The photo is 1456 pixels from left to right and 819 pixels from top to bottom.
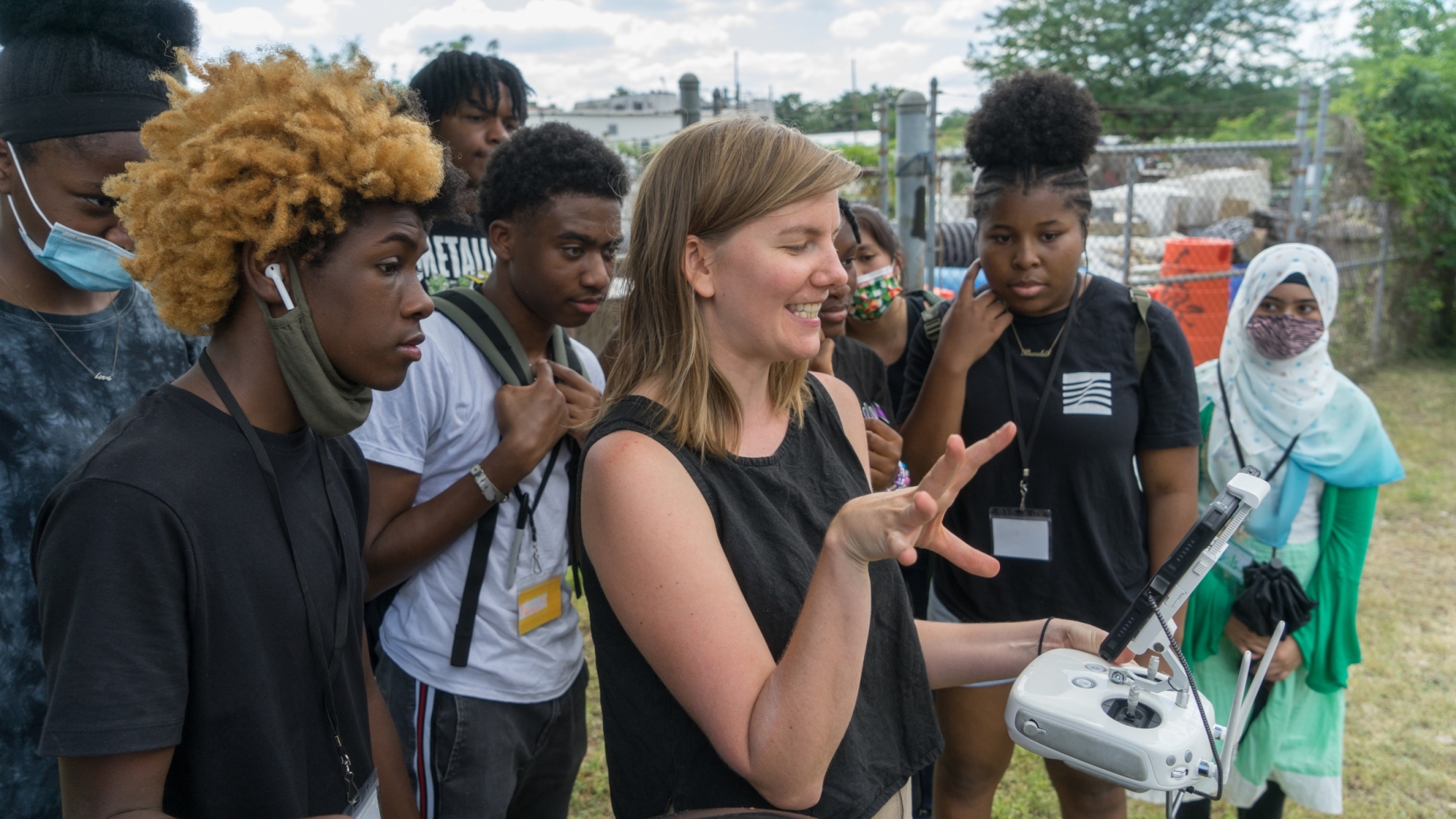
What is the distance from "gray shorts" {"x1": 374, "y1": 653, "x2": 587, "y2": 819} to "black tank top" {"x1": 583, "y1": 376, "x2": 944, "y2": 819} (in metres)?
0.60

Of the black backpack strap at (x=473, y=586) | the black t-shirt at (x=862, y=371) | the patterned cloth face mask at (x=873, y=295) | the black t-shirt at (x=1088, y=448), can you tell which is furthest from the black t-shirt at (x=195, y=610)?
the patterned cloth face mask at (x=873, y=295)

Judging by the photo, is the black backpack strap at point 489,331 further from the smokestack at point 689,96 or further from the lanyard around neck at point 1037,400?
the smokestack at point 689,96

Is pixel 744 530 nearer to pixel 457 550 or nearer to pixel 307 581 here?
pixel 307 581

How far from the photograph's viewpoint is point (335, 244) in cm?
153

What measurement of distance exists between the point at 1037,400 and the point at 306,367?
196cm

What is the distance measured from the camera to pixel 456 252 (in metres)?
3.88

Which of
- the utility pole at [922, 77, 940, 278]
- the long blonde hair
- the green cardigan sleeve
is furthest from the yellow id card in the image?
the utility pole at [922, 77, 940, 278]

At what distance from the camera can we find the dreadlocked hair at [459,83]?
3623 mm

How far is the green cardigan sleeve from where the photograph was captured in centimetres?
279

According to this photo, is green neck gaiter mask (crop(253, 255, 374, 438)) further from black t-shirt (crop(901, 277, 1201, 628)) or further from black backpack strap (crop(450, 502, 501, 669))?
black t-shirt (crop(901, 277, 1201, 628))

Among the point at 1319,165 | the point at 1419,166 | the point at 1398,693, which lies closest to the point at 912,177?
the point at 1398,693

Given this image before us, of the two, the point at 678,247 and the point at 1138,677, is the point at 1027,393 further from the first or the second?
the point at 678,247

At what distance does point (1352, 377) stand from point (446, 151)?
34.5 ft

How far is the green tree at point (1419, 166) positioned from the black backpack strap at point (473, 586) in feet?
36.7
